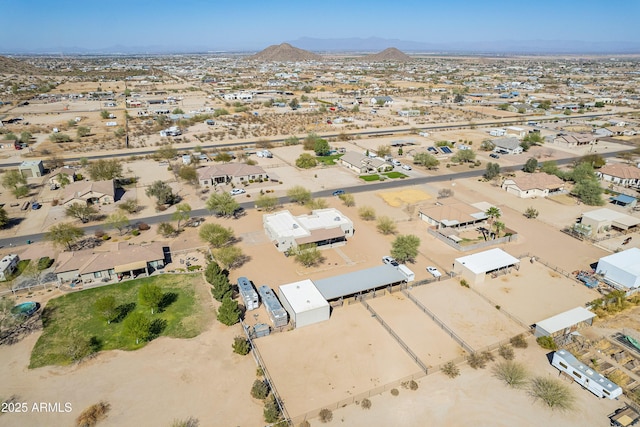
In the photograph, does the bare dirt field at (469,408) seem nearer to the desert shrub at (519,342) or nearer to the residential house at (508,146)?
the desert shrub at (519,342)

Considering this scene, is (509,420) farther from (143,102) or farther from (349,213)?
(143,102)

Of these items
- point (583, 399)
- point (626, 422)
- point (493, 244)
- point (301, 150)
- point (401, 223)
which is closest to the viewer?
point (626, 422)

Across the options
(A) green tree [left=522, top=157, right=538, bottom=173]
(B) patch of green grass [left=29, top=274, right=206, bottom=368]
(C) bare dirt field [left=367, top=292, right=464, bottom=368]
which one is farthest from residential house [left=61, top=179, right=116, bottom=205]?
(A) green tree [left=522, top=157, right=538, bottom=173]

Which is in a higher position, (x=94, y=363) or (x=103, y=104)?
(x=103, y=104)

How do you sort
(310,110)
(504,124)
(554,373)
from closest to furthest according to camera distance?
(554,373) → (504,124) → (310,110)

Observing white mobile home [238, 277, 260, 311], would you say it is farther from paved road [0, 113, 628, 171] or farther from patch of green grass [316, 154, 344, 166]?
paved road [0, 113, 628, 171]

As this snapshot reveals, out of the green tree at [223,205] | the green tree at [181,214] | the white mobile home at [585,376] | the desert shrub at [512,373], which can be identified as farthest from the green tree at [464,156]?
the desert shrub at [512,373]

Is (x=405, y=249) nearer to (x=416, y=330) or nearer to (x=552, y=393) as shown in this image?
(x=416, y=330)

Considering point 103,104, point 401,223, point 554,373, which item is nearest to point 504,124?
point 401,223
